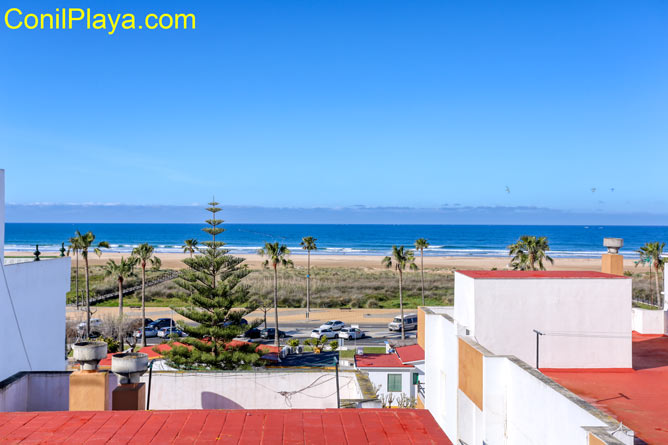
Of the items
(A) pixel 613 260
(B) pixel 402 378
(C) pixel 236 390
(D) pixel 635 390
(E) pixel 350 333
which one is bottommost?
(E) pixel 350 333

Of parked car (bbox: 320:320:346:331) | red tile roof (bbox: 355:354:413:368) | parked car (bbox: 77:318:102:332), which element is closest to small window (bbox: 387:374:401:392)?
red tile roof (bbox: 355:354:413:368)

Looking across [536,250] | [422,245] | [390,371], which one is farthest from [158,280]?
[390,371]

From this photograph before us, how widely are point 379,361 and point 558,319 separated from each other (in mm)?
12487

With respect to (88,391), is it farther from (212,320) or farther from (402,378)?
(212,320)

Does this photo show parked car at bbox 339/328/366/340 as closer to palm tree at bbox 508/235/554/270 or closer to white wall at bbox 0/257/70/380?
palm tree at bbox 508/235/554/270

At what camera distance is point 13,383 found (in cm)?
640

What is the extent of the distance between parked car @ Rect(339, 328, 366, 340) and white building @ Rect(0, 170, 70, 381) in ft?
65.8

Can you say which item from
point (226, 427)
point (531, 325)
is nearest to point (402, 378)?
point (531, 325)

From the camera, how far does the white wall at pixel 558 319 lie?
848cm

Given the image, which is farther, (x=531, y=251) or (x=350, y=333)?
(x=531, y=251)

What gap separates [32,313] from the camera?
8820mm

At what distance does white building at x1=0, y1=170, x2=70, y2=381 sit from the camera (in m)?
7.96

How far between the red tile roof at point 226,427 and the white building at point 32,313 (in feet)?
9.79

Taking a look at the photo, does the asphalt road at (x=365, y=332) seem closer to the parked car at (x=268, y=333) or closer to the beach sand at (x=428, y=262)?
the parked car at (x=268, y=333)
